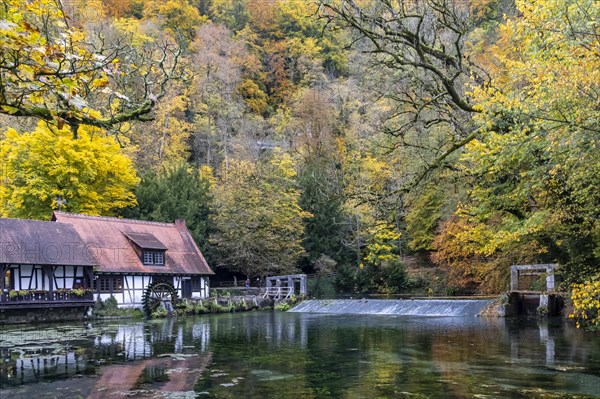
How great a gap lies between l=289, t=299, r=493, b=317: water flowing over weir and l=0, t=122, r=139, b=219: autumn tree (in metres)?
16.3

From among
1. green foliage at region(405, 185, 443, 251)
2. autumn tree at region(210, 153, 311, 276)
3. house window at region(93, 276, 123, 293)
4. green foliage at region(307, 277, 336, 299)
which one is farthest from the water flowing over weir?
house window at region(93, 276, 123, 293)

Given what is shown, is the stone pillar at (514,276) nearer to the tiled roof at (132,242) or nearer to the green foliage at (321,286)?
the tiled roof at (132,242)

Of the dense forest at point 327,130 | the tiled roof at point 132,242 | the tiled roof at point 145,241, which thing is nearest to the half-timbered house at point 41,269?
the tiled roof at point 132,242

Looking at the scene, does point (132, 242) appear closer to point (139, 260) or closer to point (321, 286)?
point (139, 260)

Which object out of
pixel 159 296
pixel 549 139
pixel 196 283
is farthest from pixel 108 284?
pixel 549 139

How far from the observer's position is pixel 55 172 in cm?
3619

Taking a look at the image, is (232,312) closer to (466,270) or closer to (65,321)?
(65,321)

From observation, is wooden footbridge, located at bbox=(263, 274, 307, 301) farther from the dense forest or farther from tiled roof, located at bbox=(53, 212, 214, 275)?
tiled roof, located at bbox=(53, 212, 214, 275)

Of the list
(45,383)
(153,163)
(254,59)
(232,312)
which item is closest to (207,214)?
(153,163)

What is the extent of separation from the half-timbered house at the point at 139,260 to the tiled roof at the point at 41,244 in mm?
873

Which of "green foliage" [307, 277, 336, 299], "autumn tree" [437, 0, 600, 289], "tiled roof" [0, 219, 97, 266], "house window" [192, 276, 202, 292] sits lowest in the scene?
"green foliage" [307, 277, 336, 299]

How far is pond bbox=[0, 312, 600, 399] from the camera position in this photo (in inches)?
418

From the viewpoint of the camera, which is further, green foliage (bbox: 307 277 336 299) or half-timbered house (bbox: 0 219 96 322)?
green foliage (bbox: 307 277 336 299)

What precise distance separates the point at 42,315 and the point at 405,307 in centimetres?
1954
